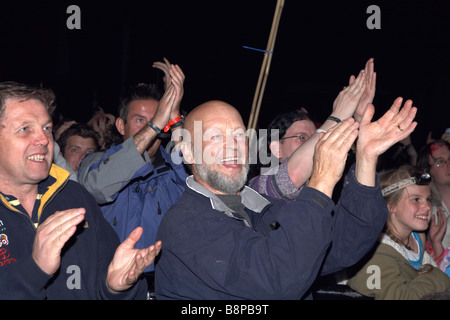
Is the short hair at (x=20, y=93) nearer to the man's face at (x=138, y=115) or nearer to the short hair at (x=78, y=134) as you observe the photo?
the man's face at (x=138, y=115)

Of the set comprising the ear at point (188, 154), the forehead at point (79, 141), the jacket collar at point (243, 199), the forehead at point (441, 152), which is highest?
the ear at point (188, 154)

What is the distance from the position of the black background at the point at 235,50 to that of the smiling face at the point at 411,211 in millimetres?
3201

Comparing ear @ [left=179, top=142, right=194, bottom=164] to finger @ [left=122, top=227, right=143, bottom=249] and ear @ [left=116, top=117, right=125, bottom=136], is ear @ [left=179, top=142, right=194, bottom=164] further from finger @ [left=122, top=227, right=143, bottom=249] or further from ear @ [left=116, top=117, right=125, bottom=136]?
ear @ [left=116, top=117, right=125, bottom=136]

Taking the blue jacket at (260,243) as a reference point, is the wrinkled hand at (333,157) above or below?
above

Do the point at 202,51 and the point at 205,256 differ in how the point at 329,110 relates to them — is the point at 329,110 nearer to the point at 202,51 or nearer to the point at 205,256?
the point at 202,51

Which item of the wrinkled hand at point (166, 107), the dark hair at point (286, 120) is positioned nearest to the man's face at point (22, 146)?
the wrinkled hand at point (166, 107)

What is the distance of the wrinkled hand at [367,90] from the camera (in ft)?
9.76

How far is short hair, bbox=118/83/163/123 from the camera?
3607mm

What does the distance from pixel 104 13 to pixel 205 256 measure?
643 cm

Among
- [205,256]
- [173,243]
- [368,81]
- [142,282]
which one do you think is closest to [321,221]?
[205,256]

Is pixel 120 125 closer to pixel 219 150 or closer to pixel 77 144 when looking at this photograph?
pixel 77 144

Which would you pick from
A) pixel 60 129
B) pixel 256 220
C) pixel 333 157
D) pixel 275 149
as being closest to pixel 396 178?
pixel 275 149

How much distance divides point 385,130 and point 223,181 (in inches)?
29.9

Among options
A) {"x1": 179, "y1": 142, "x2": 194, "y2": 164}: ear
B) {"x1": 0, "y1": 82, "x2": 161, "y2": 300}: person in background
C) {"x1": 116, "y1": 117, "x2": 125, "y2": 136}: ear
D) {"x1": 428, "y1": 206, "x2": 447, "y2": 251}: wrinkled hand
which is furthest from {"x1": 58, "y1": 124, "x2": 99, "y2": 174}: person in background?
{"x1": 428, "y1": 206, "x2": 447, "y2": 251}: wrinkled hand
